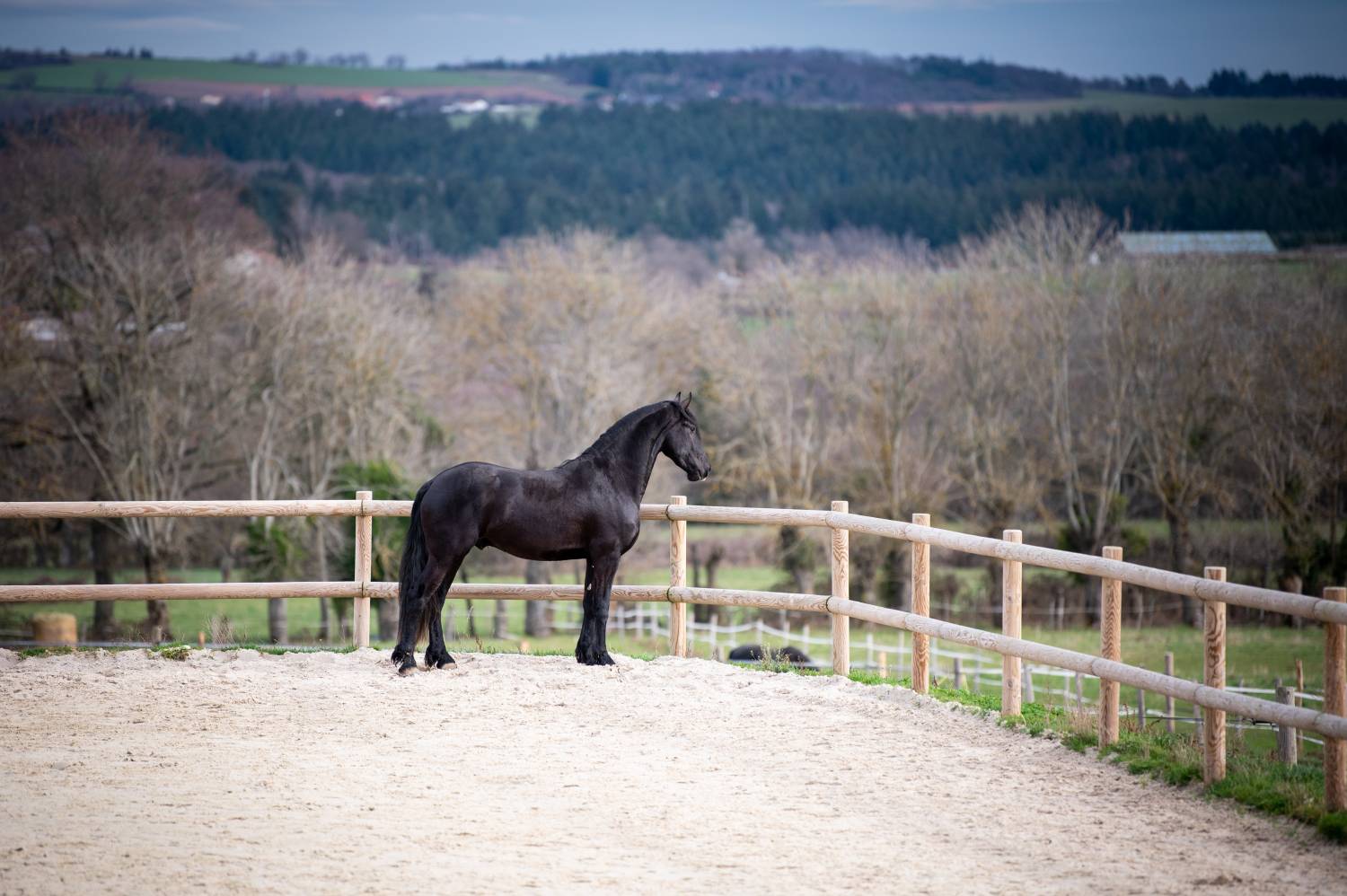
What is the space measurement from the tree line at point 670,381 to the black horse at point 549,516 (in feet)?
71.7

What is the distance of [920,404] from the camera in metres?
42.4

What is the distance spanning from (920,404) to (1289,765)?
34864 mm

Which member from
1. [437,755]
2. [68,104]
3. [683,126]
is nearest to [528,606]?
[437,755]

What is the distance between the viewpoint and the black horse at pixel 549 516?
31.5 ft

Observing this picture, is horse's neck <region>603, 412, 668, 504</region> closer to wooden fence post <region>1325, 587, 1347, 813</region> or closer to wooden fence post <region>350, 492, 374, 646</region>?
wooden fence post <region>350, 492, 374, 646</region>

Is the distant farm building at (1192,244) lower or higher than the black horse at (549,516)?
higher

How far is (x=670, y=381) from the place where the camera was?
44375mm

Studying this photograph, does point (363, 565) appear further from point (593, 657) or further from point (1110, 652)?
point (1110, 652)

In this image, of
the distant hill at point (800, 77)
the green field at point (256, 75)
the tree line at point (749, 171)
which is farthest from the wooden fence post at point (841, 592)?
the distant hill at point (800, 77)

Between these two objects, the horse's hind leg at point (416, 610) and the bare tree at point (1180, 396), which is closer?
the horse's hind leg at point (416, 610)

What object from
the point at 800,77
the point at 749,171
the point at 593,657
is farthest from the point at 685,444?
the point at 800,77

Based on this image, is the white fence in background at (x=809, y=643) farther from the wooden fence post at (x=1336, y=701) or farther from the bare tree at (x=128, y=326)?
the wooden fence post at (x=1336, y=701)

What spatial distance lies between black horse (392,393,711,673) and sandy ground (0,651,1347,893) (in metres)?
0.43

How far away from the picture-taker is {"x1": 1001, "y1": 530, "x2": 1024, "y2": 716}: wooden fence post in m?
8.66
